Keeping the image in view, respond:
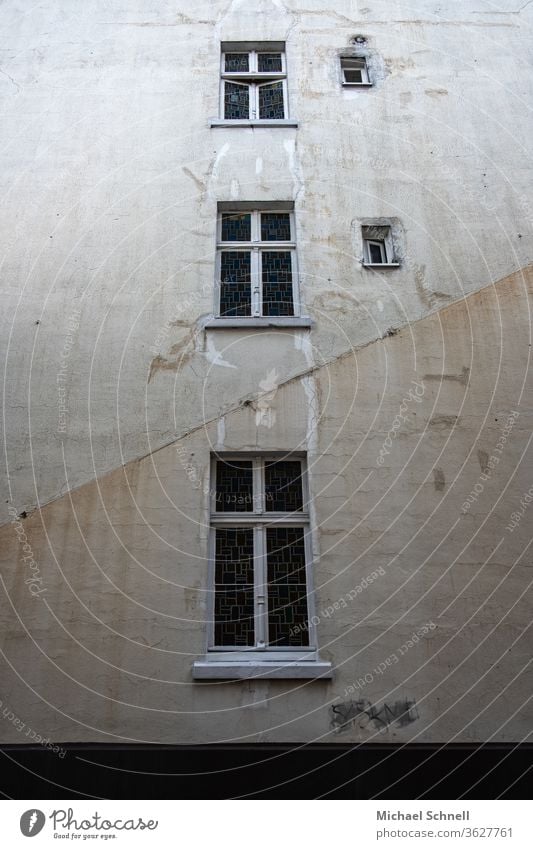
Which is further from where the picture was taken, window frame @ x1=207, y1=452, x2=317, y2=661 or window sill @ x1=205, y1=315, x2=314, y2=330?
window sill @ x1=205, y1=315, x2=314, y2=330

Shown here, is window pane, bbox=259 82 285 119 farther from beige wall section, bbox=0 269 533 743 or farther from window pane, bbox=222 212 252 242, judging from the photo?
beige wall section, bbox=0 269 533 743

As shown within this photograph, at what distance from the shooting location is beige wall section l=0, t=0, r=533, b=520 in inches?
343

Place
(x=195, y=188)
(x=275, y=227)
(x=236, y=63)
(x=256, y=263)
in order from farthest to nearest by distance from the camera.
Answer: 1. (x=236, y=63)
2. (x=195, y=188)
3. (x=275, y=227)
4. (x=256, y=263)

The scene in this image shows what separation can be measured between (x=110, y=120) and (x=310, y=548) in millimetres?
7709

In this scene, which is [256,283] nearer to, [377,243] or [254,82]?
[377,243]

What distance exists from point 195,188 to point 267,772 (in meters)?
7.85

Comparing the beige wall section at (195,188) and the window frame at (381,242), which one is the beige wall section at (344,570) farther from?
the window frame at (381,242)

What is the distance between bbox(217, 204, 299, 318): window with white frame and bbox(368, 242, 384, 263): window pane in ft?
3.67

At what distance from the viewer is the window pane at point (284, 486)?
26.6 feet

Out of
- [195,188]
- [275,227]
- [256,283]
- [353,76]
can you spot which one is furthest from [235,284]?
[353,76]

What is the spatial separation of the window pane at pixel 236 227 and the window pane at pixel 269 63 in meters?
3.29

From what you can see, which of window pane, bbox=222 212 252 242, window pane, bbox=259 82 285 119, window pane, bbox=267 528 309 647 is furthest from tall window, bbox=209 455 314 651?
window pane, bbox=259 82 285 119

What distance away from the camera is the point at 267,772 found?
6.48 metres

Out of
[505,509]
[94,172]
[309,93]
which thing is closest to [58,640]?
[505,509]
